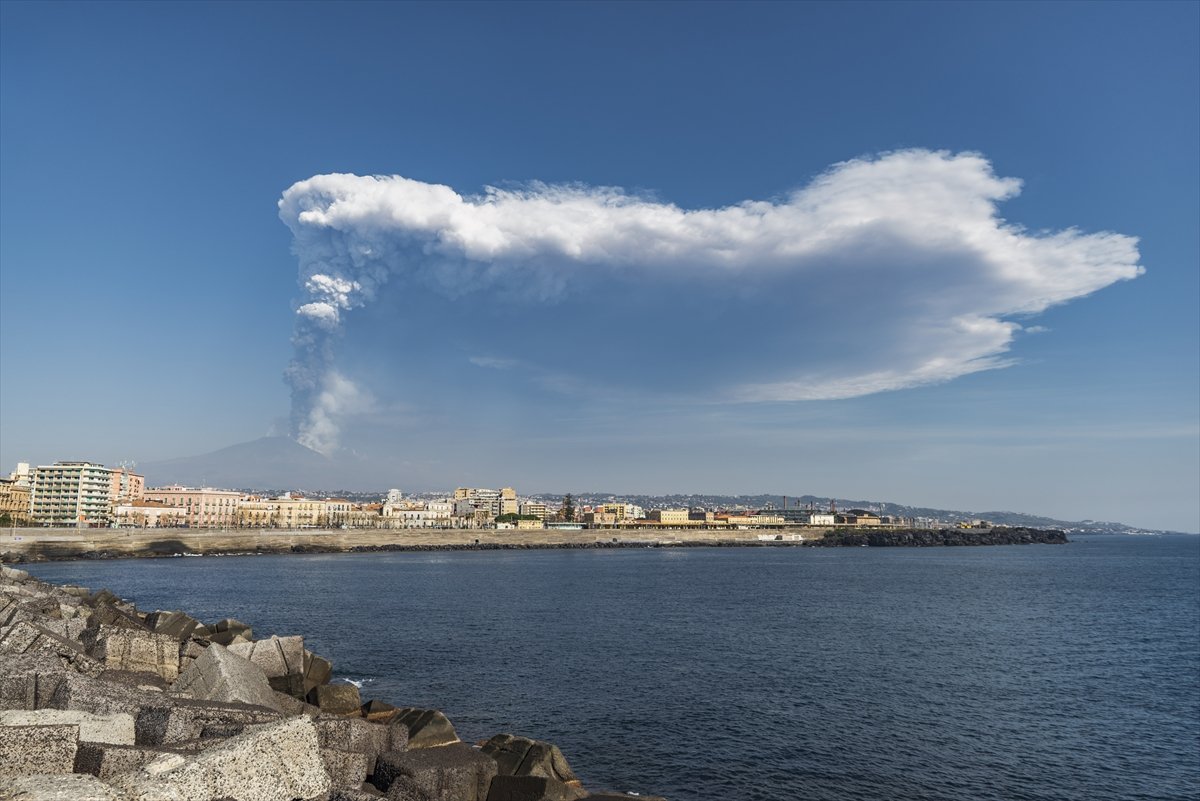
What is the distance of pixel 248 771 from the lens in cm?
863

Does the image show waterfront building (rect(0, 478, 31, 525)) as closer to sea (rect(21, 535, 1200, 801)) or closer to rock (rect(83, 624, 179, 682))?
sea (rect(21, 535, 1200, 801))

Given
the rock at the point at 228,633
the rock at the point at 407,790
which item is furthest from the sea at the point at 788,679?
the rock at the point at 407,790

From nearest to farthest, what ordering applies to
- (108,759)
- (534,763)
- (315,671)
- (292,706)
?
(108,759)
(534,763)
(292,706)
(315,671)

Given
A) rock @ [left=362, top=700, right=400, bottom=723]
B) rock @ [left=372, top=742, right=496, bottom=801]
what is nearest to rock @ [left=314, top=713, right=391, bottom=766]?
rock @ [left=372, top=742, right=496, bottom=801]

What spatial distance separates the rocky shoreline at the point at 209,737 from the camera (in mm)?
8133

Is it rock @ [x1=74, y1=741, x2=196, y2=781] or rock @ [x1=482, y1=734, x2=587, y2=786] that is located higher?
rock @ [x1=74, y1=741, x2=196, y2=781]

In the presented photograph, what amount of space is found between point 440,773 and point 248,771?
417 centimetres

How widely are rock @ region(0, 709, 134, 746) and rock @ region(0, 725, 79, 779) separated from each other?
64 centimetres

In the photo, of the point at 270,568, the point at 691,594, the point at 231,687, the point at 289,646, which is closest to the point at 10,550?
the point at 270,568

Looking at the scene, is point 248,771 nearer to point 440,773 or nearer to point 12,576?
point 440,773

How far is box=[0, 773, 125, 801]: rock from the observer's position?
250 inches

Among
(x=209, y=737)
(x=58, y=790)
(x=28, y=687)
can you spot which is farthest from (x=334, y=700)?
(x=58, y=790)

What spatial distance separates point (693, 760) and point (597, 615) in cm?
2895

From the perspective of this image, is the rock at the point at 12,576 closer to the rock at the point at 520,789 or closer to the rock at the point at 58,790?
the rock at the point at 520,789
